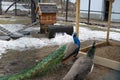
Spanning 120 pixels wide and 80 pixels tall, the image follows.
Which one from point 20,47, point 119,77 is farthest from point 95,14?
point 119,77

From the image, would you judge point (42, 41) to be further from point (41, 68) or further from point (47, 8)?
point (41, 68)

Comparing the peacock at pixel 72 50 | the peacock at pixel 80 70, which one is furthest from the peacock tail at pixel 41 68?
the peacock at pixel 80 70

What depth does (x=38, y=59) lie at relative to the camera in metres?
6.32

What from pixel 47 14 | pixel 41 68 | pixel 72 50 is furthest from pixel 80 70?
pixel 47 14

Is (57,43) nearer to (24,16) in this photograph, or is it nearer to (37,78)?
(37,78)

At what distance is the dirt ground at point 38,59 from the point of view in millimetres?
5195

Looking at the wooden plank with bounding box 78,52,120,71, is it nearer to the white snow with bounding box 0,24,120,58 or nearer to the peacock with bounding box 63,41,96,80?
the peacock with bounding box 63,41,96,80

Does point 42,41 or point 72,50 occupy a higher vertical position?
point 72,50

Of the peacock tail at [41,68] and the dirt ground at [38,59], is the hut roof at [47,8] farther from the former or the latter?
the peacock tail at [41,68]

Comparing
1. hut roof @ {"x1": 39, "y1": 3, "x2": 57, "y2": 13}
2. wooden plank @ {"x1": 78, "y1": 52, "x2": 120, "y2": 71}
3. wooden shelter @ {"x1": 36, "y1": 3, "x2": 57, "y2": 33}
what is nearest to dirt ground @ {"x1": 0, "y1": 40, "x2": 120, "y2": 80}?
wooden plank @ {"x1": 78, "y1": 52, "x2": 120, "y2": 71}

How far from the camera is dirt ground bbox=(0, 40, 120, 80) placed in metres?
5.20

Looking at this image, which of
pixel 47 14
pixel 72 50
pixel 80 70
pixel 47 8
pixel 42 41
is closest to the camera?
pixel 80 70

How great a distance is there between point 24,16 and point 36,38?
20.4 feet

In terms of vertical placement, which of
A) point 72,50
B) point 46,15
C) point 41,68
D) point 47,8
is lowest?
point 41,68
